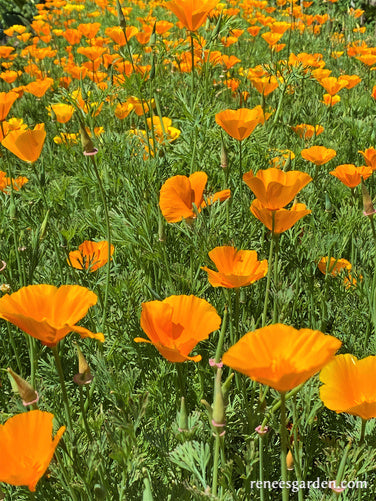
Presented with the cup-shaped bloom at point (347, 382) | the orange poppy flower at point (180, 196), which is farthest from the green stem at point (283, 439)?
the orange poppy flower at point (180, 196)

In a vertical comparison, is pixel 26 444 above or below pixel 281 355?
below

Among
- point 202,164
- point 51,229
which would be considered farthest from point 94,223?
point 202,164

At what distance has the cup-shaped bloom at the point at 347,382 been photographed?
95cm

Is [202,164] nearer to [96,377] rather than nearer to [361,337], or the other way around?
[361,337]

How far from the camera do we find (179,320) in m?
1.06

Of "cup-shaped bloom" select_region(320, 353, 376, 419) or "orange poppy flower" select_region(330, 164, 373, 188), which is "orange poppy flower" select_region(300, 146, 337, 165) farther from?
"cup-shaped bloom" select_region(320, 353, 376, 419)

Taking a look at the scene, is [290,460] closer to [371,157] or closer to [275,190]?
[275,190]

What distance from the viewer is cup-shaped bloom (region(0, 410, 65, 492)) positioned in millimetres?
797

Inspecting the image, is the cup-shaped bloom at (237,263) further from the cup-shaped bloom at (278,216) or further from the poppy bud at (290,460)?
the poppy bud at (290,460)

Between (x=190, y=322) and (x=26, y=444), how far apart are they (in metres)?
0.36

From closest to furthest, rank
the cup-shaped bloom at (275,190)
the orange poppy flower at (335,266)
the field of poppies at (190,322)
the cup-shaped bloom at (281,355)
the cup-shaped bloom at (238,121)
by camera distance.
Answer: the cup-shaped bloom at (281,355)
the field of poppies at (190,322)
the cup-shaped bloom at (275,190)
the cup-shaped bloom at (238,121)
the orange poppy flower at (335,266)

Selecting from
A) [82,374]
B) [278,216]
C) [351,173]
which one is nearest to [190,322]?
[82,374]

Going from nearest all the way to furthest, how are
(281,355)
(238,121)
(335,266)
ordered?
(281,355)
(238,121)
(335,266)

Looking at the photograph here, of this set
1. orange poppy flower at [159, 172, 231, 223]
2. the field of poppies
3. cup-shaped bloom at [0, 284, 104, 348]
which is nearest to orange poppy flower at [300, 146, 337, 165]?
the field of poppies
